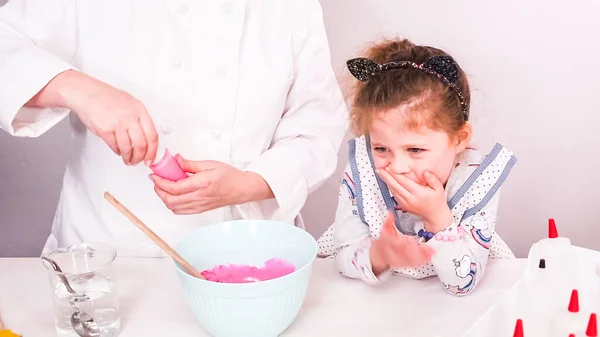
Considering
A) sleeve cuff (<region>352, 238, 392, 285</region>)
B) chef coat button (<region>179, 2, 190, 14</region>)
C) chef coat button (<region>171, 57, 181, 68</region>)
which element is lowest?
sleeve cuff (<region>352, 238, 392, 285</region>)

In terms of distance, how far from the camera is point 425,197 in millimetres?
1102

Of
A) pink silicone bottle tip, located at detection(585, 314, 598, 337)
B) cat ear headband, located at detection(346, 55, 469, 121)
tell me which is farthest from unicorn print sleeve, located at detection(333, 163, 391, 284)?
pink silicone bottle tip, located at detection(585, 314, 598, 337)

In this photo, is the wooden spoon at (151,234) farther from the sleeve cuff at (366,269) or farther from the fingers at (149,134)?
the sleeve cuff at (366,269)

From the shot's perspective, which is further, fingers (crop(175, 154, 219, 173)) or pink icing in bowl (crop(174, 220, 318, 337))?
fingers (crop(175, 154, 219, 173))

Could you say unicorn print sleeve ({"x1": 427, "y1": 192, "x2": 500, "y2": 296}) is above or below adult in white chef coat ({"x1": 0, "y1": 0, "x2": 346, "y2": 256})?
below

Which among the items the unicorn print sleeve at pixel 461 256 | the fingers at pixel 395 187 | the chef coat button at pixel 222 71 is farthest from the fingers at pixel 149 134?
the unicorn print sleeve at pixel 461 256

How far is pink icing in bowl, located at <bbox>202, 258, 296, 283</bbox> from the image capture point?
108 centimetres

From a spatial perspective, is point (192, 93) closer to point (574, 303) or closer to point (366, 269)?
point (366, 269)

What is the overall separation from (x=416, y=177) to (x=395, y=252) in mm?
140

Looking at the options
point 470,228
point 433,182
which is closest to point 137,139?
point 433,182

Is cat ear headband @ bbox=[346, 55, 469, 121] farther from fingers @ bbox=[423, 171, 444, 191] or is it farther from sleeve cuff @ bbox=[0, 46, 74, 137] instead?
sleeve cuff @ bbox=[0, 46, 74, 137]

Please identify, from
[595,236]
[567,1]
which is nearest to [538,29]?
[567,1]

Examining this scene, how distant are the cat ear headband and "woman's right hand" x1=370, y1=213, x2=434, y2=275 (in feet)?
0.85

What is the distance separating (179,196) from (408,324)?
411mm
